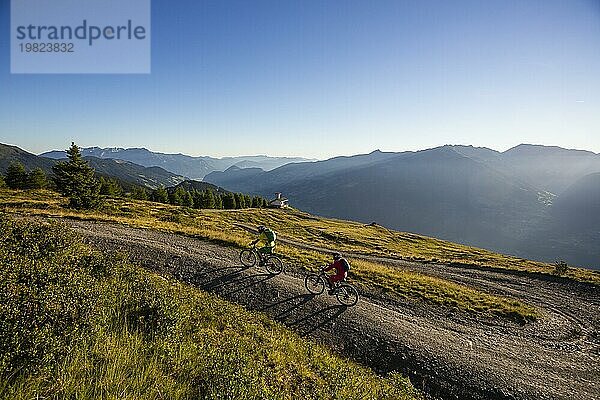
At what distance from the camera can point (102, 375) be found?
4.66m

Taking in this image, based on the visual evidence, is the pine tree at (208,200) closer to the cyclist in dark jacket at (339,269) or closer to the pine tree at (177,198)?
the pine tree at (177,198)

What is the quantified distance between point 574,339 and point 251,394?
65.9 ft

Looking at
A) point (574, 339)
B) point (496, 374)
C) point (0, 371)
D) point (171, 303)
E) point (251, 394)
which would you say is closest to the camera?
point (0, 371)

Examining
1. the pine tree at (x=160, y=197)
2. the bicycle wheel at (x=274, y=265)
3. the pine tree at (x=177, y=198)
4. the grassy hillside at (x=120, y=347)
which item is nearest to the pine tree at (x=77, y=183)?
A: the bicycle wheel at (x=274, y=265)

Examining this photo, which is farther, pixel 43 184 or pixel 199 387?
pixel 43 184

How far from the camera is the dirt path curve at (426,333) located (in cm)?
1133

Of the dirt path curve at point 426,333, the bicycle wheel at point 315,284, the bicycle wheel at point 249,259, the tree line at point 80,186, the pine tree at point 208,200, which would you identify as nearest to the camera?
the dirt path curve at point 426,333

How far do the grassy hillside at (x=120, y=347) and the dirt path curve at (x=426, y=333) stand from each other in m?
2.53

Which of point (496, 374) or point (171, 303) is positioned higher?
point (171, 303)

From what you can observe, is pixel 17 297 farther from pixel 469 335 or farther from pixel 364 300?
pixel 469 335

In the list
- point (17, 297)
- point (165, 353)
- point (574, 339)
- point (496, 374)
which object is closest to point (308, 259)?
point (496, 374)

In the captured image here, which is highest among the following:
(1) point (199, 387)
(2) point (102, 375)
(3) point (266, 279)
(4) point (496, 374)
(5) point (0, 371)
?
(5) point (0, 371)

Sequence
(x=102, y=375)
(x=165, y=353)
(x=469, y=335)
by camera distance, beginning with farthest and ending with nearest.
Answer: (x=469, y=335)
(x=165, y=353)
(x=102, y=375)

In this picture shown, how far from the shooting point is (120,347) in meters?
5.54
